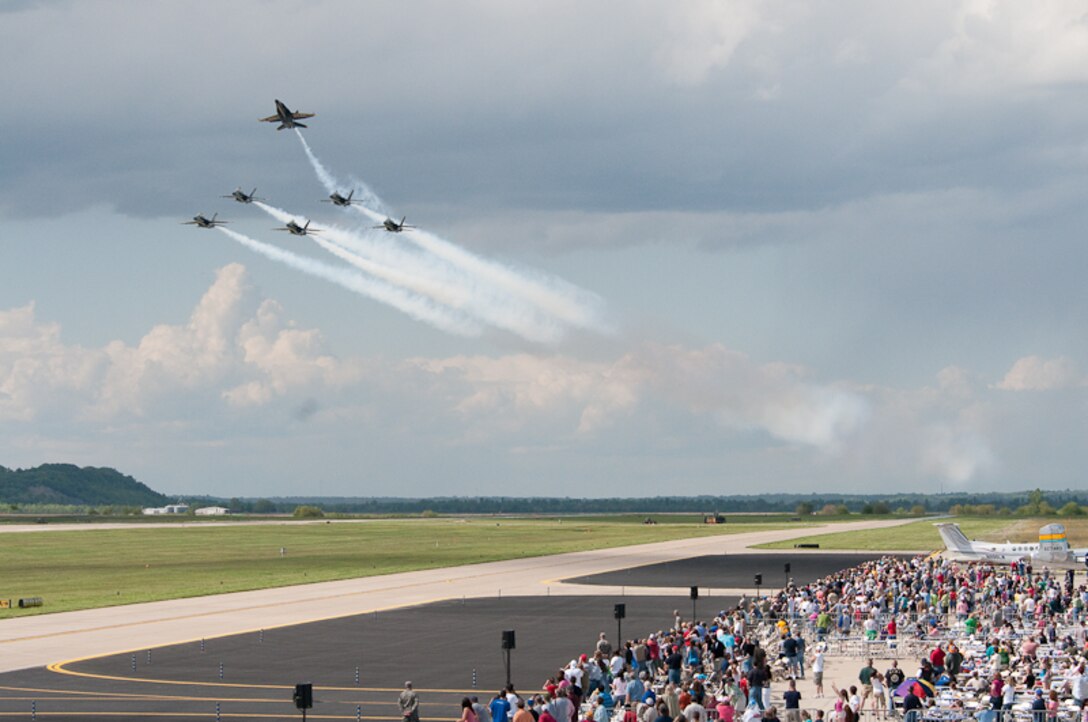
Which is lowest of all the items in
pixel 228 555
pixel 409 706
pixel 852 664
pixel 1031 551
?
pixel 852 664

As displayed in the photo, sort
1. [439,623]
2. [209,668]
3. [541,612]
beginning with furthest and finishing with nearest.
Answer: [541,612] → [439,623] → [209,668]

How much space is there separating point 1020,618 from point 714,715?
86.2ft

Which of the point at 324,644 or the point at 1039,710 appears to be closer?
the point at 1039,710

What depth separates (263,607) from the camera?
63.9 metres

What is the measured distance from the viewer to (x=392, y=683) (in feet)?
130

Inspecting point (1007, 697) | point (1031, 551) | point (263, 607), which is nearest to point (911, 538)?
point (1031, 551)

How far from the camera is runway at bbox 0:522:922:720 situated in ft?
120

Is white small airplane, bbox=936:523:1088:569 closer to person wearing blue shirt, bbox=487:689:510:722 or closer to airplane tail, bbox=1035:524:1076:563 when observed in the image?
airplane tail, bbox=1035:524:1076:563

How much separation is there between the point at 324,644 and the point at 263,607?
15962 millimetres

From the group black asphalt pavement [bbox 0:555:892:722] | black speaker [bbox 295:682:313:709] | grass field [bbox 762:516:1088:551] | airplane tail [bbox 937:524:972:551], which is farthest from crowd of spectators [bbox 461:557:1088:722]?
grass field [bbox 762:516:1088:551]

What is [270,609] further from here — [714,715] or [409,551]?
[409,551]

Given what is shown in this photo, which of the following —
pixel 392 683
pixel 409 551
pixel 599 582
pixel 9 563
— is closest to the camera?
pixel 392 683

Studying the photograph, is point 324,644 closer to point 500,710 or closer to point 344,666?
point 344,666

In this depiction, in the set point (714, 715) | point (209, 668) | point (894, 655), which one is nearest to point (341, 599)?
point (209, 668)
